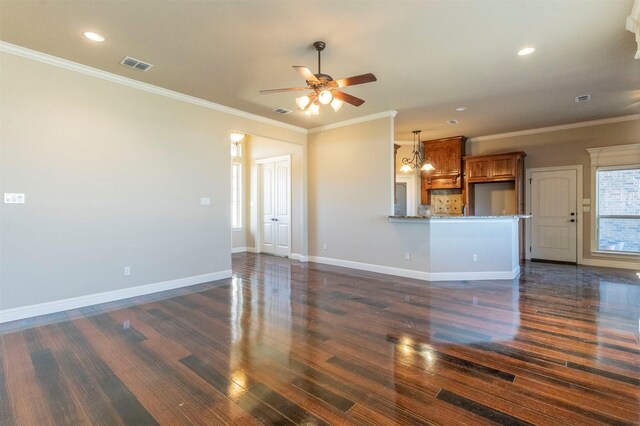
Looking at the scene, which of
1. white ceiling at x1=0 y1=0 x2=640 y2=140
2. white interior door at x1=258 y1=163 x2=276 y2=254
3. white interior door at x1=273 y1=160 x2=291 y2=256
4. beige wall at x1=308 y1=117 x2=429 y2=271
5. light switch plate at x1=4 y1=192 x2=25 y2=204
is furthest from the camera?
white interior door at x1=258 y1=163 x2=276 y2=254

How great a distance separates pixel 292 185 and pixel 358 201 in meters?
1.91

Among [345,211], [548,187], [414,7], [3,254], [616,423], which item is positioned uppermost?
[414,7]

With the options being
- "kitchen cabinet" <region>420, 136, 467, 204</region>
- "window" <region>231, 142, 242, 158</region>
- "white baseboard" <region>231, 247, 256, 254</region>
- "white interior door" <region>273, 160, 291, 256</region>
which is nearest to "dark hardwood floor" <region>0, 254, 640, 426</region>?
"white interior door" <region>273, 160, 291, 256</region>

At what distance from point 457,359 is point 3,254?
4.67 meters

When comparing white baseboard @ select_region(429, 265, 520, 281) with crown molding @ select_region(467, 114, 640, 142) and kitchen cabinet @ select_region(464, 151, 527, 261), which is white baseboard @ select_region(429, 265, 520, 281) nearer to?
kitchen cabinet @ select_region(464, 151, 527, 261)

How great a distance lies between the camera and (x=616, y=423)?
1.83 metres

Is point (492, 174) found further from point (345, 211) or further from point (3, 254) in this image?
point (3, 254)

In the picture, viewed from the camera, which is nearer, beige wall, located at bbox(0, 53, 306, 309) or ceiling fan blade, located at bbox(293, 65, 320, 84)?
ceiling fan blade, located at bbox(293, 65, 320, 84)

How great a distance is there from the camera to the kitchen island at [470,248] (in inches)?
210

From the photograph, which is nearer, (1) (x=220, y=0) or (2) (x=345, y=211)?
(1) (x=220, y=0)

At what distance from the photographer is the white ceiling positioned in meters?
2.80

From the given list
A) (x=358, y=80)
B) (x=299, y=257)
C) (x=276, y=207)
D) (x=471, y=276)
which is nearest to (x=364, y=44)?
(x=358, y=80)

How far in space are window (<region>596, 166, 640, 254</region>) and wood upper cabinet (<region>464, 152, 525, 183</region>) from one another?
1.53 meters

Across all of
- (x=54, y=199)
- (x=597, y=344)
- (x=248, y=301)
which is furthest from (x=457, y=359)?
(x=54, y=199)
